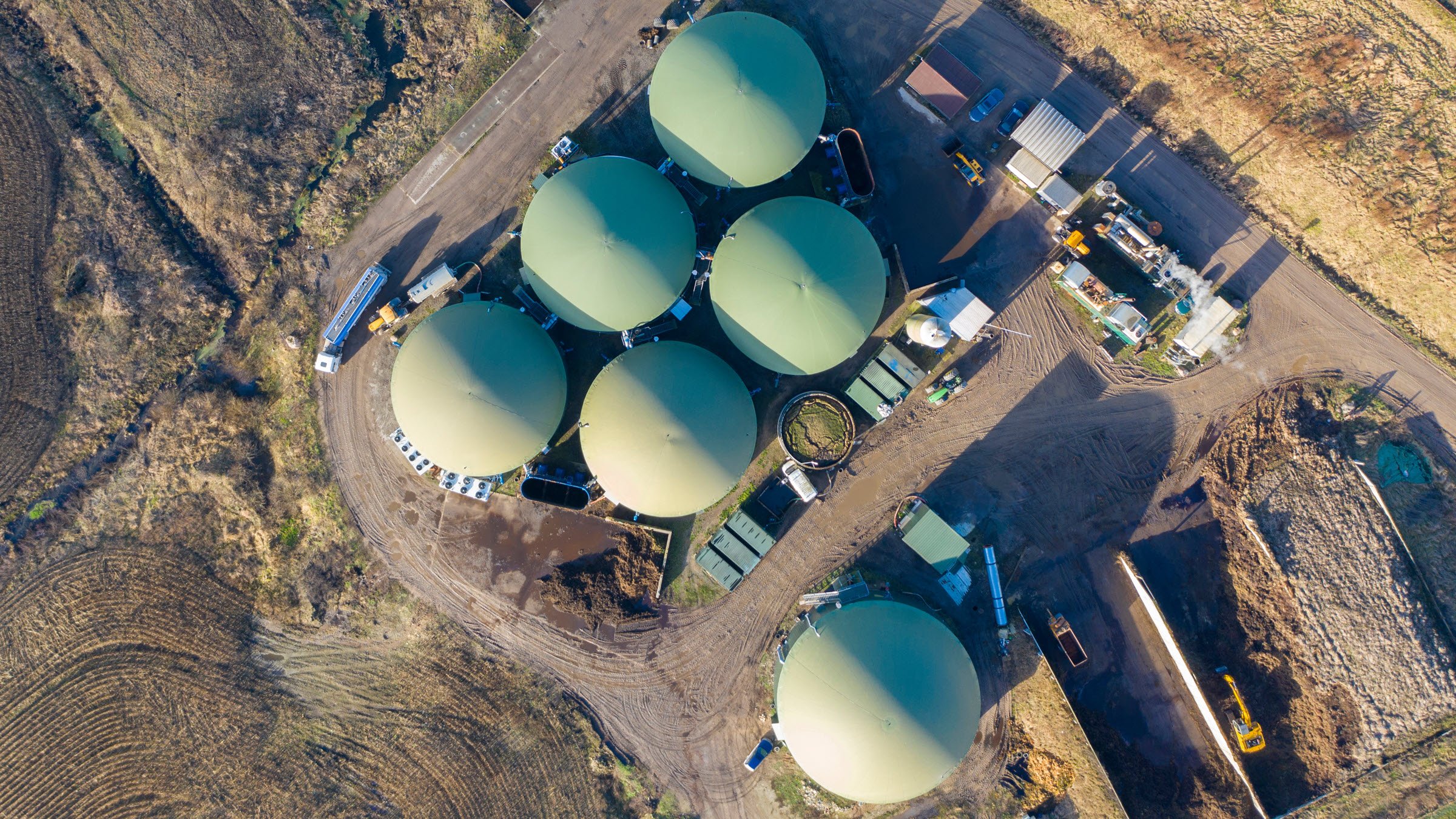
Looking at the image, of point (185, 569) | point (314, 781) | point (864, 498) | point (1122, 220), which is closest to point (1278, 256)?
point (1122, 220)

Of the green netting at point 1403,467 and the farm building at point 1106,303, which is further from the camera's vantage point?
the green netting at point 1403,467

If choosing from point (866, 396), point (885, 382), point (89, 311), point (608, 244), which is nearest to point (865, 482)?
point (866, 396)

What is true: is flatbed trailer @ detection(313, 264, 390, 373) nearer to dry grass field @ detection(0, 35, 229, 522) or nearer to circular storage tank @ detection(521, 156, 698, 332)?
dry grass field @ detection(0, 35, 229, 522)

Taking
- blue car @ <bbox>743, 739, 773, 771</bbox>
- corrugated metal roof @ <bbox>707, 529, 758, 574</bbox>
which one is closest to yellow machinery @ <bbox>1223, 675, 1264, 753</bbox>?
blue car @ <bbox>743, 739, 773, 771</bbox>

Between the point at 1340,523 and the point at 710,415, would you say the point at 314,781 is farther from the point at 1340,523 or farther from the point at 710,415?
the point at 1340,523

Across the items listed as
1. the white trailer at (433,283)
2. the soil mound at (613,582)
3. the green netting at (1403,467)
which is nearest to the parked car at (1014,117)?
the green netting at (1403,467)

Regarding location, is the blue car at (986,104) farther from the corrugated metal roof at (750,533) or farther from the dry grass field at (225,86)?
the dry grass field at (225,86)
